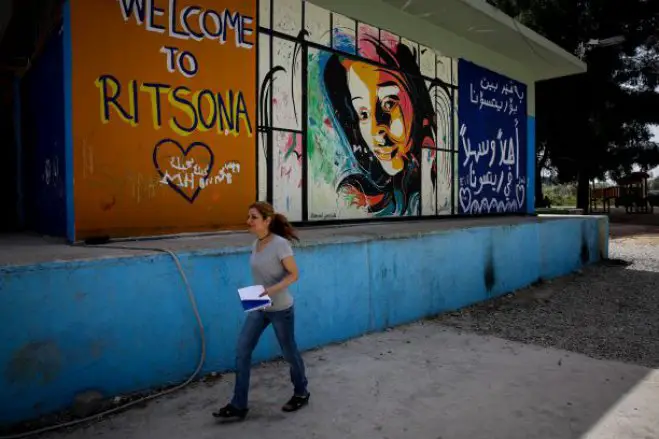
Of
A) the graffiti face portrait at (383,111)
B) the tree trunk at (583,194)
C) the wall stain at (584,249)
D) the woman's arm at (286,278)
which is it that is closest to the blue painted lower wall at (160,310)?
the woman's arm at (286,278)

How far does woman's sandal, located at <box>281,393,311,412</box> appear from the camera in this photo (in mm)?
3439

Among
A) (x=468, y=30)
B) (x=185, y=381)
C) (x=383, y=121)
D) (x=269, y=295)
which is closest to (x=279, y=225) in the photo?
(x=269, y=295)

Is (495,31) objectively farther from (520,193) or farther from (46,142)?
(46,142)

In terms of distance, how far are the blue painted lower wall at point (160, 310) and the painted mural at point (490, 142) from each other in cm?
381

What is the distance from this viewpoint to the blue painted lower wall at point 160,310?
3.18 m

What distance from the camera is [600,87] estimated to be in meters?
20.2

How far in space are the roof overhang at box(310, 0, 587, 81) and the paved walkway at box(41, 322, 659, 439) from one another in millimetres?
4979

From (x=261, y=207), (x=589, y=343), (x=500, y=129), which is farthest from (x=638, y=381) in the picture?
(x=500, y=129)

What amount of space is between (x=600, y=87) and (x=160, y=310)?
21393mm

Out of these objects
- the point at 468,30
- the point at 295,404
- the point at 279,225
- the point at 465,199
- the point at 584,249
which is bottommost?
the point at 295,404

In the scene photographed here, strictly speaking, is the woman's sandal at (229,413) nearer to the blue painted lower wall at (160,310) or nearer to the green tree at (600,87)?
the blue painted lower wall at (160,310)

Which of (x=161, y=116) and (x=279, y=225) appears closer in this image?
(x=279, y=225)

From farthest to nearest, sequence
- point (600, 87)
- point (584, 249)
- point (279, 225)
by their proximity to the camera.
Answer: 1. point (600, 87)
2. point (584, 249)
3. point (279, 225)

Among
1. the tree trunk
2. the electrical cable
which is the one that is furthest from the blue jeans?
the tree trunk
